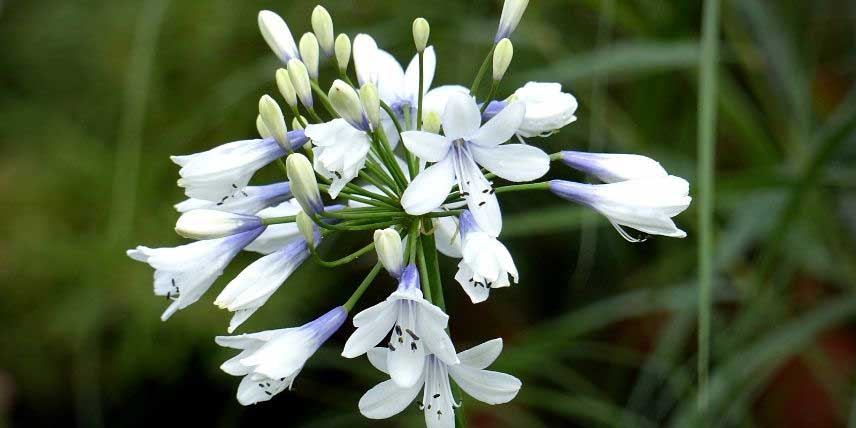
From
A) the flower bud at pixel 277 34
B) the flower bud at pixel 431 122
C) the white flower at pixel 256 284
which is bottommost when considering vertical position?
the white flower at pixel 256 284

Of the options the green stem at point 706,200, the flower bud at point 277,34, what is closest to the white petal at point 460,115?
the flower bud at point 277,34

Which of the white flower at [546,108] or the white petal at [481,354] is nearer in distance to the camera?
the white petal at [481,354]

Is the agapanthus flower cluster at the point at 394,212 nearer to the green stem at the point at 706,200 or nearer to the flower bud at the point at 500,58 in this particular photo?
the flower bud at the point at 500,58

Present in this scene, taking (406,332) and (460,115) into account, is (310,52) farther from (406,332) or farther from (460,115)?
(406,332)

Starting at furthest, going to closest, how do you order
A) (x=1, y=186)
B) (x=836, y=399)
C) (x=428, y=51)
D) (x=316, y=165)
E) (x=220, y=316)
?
(x=1, y=186)
(x=220, y=316)
(x=836, y=399)
(x=428, y=51)
(x=316, y=165)

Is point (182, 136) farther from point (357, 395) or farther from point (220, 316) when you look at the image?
point (357, 395)

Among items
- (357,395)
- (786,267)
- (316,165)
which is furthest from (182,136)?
(786,267)

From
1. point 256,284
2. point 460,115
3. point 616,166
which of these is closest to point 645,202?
point 616,166
